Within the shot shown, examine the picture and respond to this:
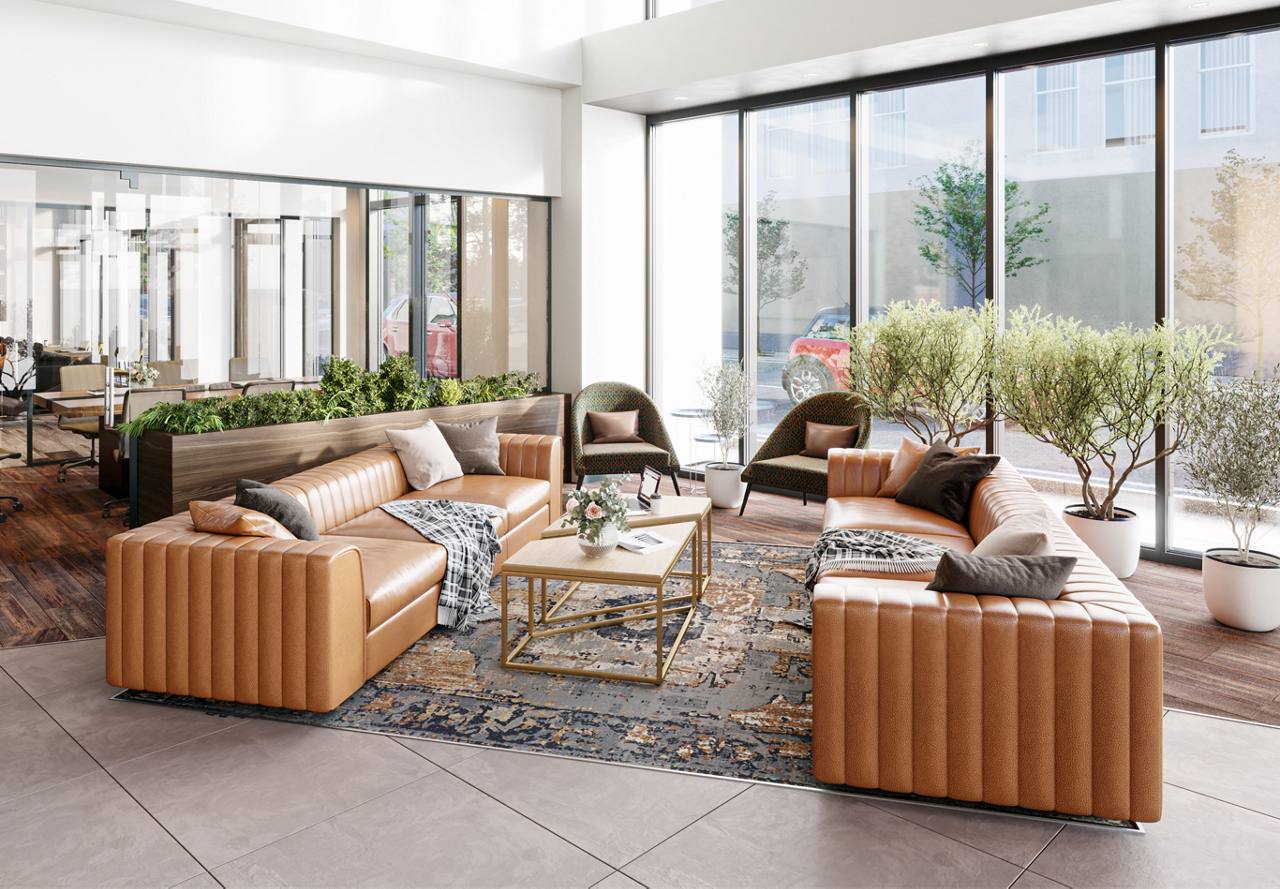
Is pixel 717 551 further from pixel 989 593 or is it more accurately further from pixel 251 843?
pixel 251 843

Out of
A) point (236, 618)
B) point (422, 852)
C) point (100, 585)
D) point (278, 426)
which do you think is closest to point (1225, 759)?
point (422, 852)

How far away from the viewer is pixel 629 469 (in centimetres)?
779

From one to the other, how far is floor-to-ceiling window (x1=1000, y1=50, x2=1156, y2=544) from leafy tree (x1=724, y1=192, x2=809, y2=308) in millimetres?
1879

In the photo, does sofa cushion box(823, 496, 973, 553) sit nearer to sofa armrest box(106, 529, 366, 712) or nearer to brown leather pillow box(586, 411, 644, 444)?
sofa armrest box(106, 529, 366, 712)

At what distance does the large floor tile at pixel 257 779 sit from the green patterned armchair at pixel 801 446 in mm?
3989

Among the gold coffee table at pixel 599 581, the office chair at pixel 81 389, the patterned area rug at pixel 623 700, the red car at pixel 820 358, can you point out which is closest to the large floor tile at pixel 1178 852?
the patterned area rug at pixel 623 700

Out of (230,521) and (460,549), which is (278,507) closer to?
(230,521)

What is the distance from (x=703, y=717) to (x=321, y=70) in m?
5.62

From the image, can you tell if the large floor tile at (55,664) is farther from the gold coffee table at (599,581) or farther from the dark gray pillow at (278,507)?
the gold coffee table at (599,581)

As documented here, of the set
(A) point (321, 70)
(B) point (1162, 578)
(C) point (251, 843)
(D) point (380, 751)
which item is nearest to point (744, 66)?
(A) point (321, 70)

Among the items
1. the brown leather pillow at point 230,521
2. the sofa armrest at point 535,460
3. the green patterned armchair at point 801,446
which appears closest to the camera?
the brown leather pillow at point 230,521

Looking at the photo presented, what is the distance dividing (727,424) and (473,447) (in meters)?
2.37

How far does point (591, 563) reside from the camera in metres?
4.40

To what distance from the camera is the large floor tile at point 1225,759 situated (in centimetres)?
318
